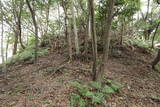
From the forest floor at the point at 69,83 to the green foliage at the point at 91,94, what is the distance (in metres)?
0.18

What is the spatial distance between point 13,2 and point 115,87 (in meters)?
7.29

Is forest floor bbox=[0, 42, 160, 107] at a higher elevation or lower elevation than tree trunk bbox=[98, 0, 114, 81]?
lower

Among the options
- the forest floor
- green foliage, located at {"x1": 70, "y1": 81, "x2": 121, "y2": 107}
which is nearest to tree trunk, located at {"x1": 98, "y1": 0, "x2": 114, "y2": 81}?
green foliage, located at {"x1": 70, "y1": 81, "x2": 121, "y2": 107}

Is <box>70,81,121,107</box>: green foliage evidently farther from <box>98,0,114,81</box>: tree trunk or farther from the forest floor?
<box>98,0,114,81</box>: tree trunk

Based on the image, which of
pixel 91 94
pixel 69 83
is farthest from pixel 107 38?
pixel 69 83

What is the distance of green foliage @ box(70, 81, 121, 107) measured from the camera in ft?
11.7

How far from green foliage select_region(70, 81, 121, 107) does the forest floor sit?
0.18 metres

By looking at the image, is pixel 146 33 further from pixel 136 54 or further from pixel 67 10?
pixel 67 10

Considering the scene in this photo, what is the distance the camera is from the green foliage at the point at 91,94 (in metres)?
3.57

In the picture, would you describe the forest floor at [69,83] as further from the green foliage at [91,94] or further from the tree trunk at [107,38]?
the tree trunk at [107,38]

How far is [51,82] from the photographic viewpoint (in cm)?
451

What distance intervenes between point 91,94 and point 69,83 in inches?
39.3

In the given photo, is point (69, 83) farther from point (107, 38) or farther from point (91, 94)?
point (107, 38)

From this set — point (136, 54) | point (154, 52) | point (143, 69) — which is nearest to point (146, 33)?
point (154, 52)
